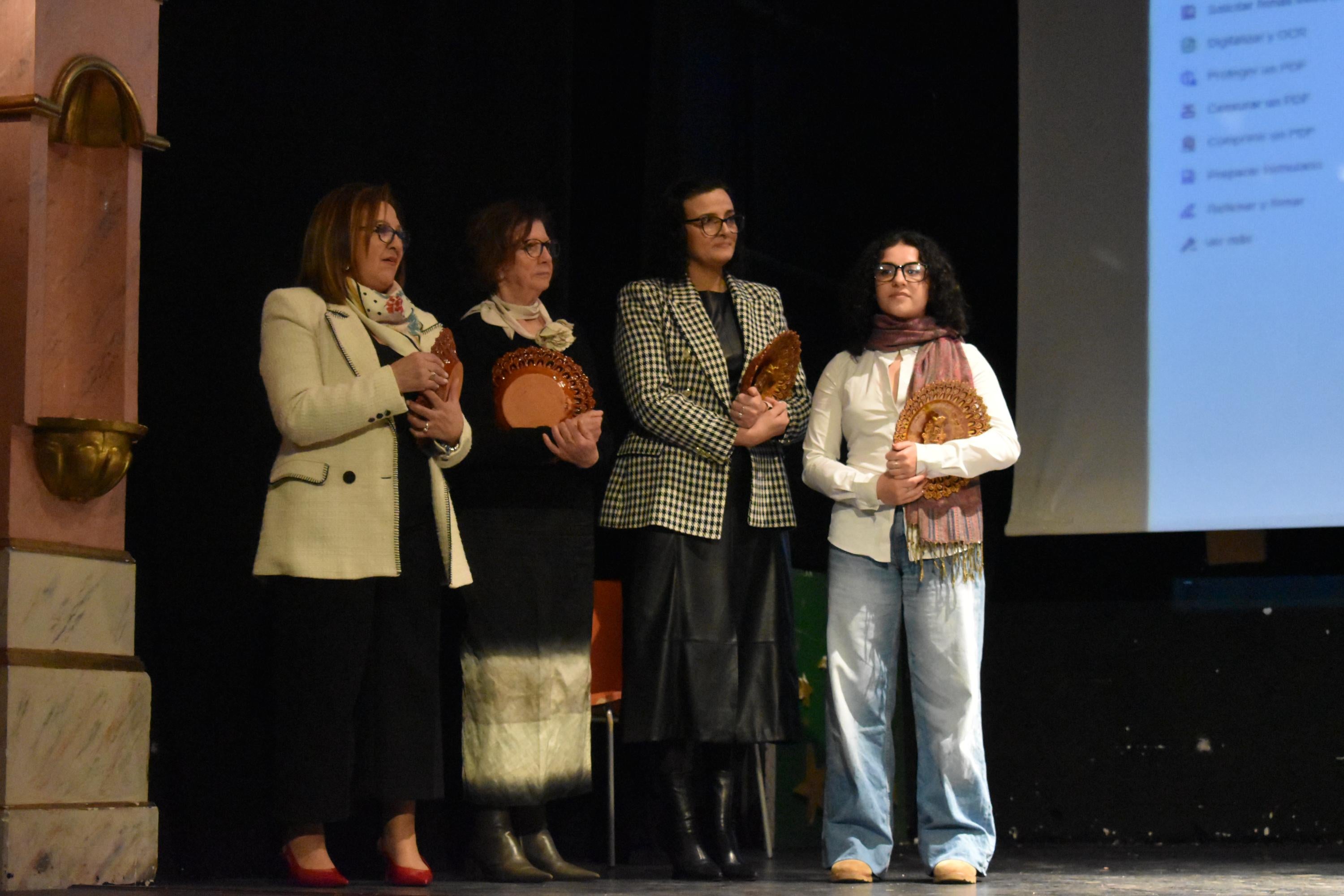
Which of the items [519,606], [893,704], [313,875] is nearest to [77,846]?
[313,875]

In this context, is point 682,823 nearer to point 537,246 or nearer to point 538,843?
point 538,843

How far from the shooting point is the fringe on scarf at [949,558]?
3.69m

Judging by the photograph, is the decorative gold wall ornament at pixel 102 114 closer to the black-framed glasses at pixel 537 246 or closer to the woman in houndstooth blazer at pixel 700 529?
the black-framed glasses at pixel 537 246

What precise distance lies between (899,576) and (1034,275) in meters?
1.51

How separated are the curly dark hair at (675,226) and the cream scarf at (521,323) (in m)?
0.31

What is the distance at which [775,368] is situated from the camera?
3807 mm

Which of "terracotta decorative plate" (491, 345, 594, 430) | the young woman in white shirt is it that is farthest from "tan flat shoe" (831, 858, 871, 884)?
"terracotta decorative plate" (491, 345, 594, 430)

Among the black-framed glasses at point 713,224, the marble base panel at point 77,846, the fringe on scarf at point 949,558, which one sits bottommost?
the marble base panel at point 77,846

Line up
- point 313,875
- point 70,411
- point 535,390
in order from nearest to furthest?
point 313,875 < point 70,411 < point 535,390

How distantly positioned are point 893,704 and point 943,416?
0.70 metres

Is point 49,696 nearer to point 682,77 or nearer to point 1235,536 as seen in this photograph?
point 682,77

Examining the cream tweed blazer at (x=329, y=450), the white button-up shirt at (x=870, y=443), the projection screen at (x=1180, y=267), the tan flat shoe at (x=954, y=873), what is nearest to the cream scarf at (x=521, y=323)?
the cream tweed blazer at (x=329, y=450)

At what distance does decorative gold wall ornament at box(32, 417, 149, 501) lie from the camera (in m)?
3.31

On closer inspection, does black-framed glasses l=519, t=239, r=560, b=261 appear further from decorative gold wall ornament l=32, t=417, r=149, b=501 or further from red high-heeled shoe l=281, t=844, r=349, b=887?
red high-heeled shoe l=281, t=844, r=349, b=887
